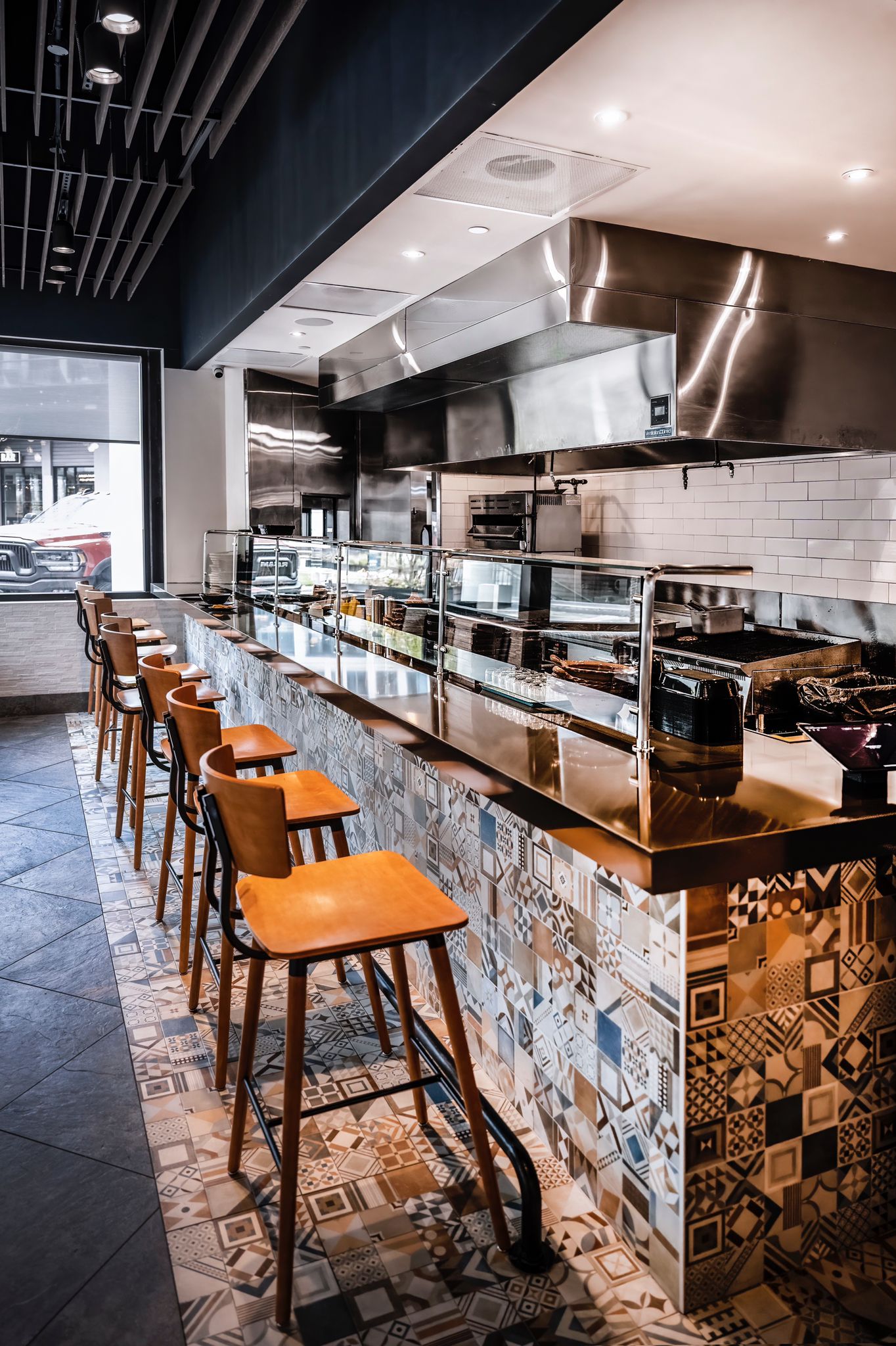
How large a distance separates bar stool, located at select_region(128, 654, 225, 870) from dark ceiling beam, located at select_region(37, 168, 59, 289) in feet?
9.23

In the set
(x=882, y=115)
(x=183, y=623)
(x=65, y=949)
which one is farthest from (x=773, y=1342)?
(x=183, y=623)

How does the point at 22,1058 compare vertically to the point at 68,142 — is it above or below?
below

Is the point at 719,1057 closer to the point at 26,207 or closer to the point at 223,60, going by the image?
the point at 223,60

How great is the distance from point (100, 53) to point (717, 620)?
3247 mm

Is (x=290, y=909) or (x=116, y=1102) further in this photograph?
(x=116, y=1102)

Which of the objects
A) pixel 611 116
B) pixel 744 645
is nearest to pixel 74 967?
pixel 744 645

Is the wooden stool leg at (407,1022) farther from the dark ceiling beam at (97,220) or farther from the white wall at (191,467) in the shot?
the white wall at (191,467)

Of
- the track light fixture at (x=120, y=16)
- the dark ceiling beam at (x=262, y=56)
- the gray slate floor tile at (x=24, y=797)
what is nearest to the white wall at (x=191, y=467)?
the gray slate floor tile at (x=24, y=797)

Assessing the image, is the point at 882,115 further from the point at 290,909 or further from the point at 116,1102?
the point at 116,1102

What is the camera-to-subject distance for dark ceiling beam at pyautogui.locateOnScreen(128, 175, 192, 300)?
Answer: 4.99m

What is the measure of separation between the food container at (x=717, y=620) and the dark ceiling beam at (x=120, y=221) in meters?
3.57

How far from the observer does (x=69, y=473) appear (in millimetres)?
7816

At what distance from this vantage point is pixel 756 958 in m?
1.72

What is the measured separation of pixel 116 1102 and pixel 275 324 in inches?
169
